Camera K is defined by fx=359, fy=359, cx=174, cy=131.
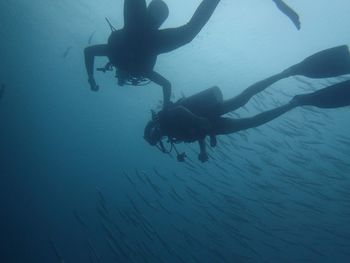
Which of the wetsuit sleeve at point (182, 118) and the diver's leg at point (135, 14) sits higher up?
the diver's leg at point (135, 14)

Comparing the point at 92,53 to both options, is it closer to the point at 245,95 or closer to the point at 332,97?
the point at 245,95

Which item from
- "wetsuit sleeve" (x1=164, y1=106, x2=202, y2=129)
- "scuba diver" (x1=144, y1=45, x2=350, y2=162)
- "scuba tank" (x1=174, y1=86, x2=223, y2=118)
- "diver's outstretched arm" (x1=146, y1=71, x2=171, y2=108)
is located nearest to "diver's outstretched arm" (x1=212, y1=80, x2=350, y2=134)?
"scuba diver" (x1=144, y1=45, x2=350, y2=162)

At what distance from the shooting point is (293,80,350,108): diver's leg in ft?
14.7

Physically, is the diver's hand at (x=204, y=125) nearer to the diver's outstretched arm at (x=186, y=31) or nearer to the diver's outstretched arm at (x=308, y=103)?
the diver's outstretched arm at (x=308, y=103)

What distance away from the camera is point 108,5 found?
2192 cm

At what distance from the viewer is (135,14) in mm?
3752

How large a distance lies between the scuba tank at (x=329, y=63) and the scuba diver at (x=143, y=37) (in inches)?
63.5

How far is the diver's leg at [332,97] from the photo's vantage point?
14.7 ft

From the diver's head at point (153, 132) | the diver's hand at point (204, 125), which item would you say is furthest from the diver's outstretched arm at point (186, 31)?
the diver's head at point (153, 132)

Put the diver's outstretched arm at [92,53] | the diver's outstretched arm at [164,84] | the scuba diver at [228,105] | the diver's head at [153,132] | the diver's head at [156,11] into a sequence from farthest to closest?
the diver's head at [153,132] → the diver's outstretched arm at [164,84] → the diver's outstretched arm at [92,53] → the scuba diver at [228,105] → the diver's head at [156,11]

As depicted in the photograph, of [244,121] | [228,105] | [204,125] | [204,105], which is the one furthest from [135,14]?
[244,121]

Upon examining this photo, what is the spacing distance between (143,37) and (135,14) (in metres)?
0.34

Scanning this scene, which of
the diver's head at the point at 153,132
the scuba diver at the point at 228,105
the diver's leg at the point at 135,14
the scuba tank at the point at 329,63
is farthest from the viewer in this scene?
the diver's head at the point at 153,132

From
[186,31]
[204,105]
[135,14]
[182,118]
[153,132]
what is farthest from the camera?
[153,132]
